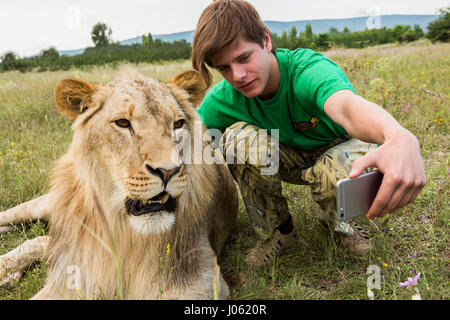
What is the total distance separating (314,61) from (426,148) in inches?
101

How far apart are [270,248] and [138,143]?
53.4 inches

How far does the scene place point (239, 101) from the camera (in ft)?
9.11

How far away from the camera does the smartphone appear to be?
155cm

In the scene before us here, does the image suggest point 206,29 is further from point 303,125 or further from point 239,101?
point 303,125

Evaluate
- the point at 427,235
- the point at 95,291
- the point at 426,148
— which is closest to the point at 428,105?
the point at 426,148

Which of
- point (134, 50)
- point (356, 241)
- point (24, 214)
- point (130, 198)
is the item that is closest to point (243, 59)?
point (130, 198)

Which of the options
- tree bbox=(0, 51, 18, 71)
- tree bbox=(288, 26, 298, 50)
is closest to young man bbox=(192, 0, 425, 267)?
tree bbox=(288, 26, 298, 50)

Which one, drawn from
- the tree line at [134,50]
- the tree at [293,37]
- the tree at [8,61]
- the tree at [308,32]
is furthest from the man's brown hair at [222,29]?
the tree at [8,61]

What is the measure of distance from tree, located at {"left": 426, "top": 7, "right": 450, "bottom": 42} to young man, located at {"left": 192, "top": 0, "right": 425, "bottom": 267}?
22294 mm

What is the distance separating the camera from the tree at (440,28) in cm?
2142

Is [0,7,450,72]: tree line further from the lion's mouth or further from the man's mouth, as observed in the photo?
the lion's mouth

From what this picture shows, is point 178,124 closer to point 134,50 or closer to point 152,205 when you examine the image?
point 152,205

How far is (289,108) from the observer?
264 centimetres

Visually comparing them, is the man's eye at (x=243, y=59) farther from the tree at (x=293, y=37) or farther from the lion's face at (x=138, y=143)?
the tree at (x=293, y=37)
